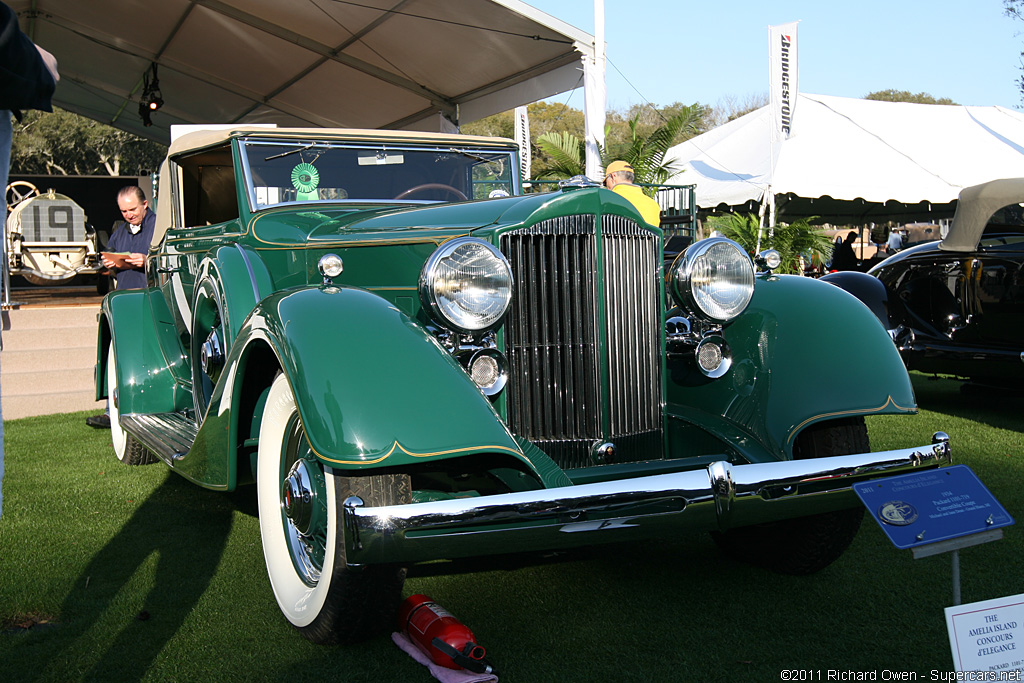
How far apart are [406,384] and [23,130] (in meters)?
35.4

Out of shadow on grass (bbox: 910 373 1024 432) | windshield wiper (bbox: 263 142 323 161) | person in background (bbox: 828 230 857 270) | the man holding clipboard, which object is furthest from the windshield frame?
person in background (bbox: 828 230 857 270)

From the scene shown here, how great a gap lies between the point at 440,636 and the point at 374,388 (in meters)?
0.74

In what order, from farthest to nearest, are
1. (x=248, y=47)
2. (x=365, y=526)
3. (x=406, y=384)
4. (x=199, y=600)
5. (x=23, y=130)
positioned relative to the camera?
(x=23, y=130)
(x=248, y=47)
(x=199, y=600)
(x=406, y=384)
(x=365, y=526)

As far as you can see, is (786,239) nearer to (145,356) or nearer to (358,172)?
(358,172)

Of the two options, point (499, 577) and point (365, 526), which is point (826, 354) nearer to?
point (499, 577)

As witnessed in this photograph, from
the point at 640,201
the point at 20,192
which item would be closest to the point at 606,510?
the point at 640,201

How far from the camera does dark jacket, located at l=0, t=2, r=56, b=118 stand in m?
1.37

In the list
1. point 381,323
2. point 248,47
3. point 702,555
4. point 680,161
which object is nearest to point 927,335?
point 702,555

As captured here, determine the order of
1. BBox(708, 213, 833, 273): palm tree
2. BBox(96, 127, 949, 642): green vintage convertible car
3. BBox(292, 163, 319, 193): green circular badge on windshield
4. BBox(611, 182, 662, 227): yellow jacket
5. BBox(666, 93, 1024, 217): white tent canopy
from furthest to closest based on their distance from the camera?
BBox(666, 93, 1024, 217): white tent canopy → BBox(708, 213, 833, 273): palm tree → BBox(611, 182, 662, 227): yellow jacket → BBox(292, 163, 319, 193): green circular badge on windshield → BBox(96, 127, 949, 642): green vintage convertible car

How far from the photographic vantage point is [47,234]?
1616 cm

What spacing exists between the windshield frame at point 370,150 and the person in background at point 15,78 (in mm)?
2127

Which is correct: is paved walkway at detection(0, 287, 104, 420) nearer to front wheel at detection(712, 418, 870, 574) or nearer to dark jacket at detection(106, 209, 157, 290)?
dark jacket at detection(106, 209, 157, 290)

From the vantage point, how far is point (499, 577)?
305cm

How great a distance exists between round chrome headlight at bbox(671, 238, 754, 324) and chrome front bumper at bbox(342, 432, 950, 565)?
75 centimetres
